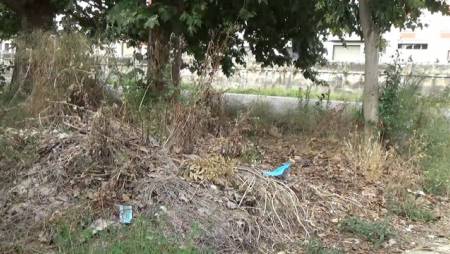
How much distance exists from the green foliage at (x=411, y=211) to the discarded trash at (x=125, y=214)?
10.9ft

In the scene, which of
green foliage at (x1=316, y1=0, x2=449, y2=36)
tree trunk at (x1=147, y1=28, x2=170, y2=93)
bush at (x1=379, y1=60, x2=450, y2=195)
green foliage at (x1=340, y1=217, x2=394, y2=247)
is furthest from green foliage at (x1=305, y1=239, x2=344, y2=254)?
tree trunk at (x1=147, y1=28, x2=170, y2=93)

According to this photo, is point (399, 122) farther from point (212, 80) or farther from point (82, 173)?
point (82, 173)

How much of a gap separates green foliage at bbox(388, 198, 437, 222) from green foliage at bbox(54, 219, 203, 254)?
3054 millimetres

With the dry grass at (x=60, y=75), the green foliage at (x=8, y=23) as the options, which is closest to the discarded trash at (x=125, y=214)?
the dry grass at (x=60, y=75)

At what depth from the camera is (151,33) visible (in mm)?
10695

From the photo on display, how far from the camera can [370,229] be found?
6195 mm

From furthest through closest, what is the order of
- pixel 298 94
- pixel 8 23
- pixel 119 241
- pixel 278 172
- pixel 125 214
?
1. pixel 8 23
2. pixel 298 94
3. pixel 278 172
4. pixel 125 214
5. pixel 119 241

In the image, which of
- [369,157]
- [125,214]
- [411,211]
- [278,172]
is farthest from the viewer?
[369,157]

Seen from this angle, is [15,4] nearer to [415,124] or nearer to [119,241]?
[415,124]

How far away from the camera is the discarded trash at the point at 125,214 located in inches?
212

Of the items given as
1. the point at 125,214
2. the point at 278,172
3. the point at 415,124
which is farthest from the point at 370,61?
the point at 125,214

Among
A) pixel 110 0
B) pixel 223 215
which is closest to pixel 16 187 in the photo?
pixel 223 215

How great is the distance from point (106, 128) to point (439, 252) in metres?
3.64

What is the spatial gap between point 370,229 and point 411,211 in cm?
113
